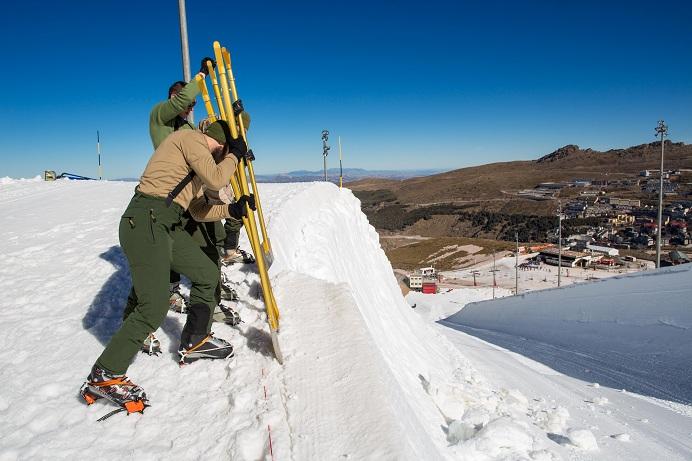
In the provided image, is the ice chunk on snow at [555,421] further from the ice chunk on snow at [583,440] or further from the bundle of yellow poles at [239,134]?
the bundle of yellow poles at [239,134]

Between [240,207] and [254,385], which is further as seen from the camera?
[240,207]

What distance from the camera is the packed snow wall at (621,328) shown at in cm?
855

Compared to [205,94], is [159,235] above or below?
below

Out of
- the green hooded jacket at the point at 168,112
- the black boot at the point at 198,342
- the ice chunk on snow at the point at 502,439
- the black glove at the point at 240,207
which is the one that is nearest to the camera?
the ice chunk on snow at the point at 502,439

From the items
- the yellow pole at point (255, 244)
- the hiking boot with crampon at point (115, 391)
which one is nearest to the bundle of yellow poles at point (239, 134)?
the yellow pole at point (255, 244)

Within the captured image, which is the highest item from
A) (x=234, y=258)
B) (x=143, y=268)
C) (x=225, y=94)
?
(x=225, y=94)

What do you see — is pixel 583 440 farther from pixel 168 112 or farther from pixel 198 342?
pixel 168 112

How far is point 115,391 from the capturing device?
3.19m

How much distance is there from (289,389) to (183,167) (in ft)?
6.24

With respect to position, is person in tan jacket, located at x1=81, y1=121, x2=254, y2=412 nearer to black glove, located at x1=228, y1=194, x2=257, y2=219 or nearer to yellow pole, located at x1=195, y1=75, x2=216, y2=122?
black glove, located at x1=228, y1=194, x2=257, y2=219

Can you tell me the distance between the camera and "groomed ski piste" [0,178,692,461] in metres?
2.88

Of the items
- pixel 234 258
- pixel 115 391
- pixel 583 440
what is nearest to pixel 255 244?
pixel 115 391

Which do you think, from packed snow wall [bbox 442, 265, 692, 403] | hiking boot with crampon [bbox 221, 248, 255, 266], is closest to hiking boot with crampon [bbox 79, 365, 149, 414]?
hiking boot with crampon [bbox 221, 248, 255, 266]

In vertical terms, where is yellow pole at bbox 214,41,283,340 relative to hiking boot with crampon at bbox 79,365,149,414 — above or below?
above
